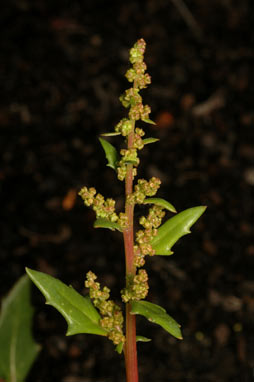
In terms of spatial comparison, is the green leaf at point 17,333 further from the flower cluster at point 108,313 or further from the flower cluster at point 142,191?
the flower cluster at point 142,191

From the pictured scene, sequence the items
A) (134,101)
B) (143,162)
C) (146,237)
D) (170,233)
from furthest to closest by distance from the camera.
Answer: (143,162) < (170,233) < (146,237) < (134,101)

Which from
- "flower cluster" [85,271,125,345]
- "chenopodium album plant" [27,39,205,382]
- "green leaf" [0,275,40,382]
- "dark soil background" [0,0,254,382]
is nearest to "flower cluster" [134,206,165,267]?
"chenopodium album plant" [27,39,205,382]

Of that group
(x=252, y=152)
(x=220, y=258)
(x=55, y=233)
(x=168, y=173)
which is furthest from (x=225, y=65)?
(x=55, y=233)

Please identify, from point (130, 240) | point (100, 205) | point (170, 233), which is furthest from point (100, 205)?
point (170, 233)

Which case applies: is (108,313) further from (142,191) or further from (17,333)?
(17,333)

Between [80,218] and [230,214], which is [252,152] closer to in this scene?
[230,214]

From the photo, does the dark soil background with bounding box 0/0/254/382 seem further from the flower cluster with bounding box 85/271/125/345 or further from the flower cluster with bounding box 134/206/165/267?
the flower cluster with bounding box 134/206/165/267

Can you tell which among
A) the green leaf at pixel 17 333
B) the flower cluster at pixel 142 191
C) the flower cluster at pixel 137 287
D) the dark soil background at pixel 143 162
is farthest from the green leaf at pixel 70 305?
the dark soil background at pixel 143 162

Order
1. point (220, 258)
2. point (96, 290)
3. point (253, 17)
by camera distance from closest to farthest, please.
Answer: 1. point (96, 290)
2. point (220, 258)
3. point (253, 17)
